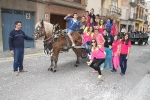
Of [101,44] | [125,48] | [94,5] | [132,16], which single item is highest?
[132,16]

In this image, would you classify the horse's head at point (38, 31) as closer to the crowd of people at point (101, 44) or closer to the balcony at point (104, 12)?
the crowd of people at point (101, 44)

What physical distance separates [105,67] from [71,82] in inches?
102

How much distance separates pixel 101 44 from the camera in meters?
6.26

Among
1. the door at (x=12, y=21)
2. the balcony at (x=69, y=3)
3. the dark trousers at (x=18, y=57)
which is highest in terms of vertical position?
the balcony at (x=69, y=3)

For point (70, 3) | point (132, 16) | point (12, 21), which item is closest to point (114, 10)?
point (132, 16)

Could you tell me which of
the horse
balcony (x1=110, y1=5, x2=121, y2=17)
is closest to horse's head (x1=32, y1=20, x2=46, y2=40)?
the horse

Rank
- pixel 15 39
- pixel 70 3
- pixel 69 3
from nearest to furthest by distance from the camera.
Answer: pixel 15 39, pixel 69 3, pixel 70 3

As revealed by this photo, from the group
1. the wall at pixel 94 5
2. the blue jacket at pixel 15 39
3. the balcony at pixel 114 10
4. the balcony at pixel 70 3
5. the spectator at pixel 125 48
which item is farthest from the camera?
the balcony at pixel 114 10

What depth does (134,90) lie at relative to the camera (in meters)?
5.25

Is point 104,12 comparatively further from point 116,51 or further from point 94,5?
point 116,51

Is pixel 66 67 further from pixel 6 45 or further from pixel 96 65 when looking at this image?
pixel 6 45

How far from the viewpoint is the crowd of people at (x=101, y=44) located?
6259 millimetres

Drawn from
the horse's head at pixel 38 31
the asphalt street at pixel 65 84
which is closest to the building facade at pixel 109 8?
the asphalt street at pixel 65 84

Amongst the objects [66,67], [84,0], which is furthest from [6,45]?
[84,0]
